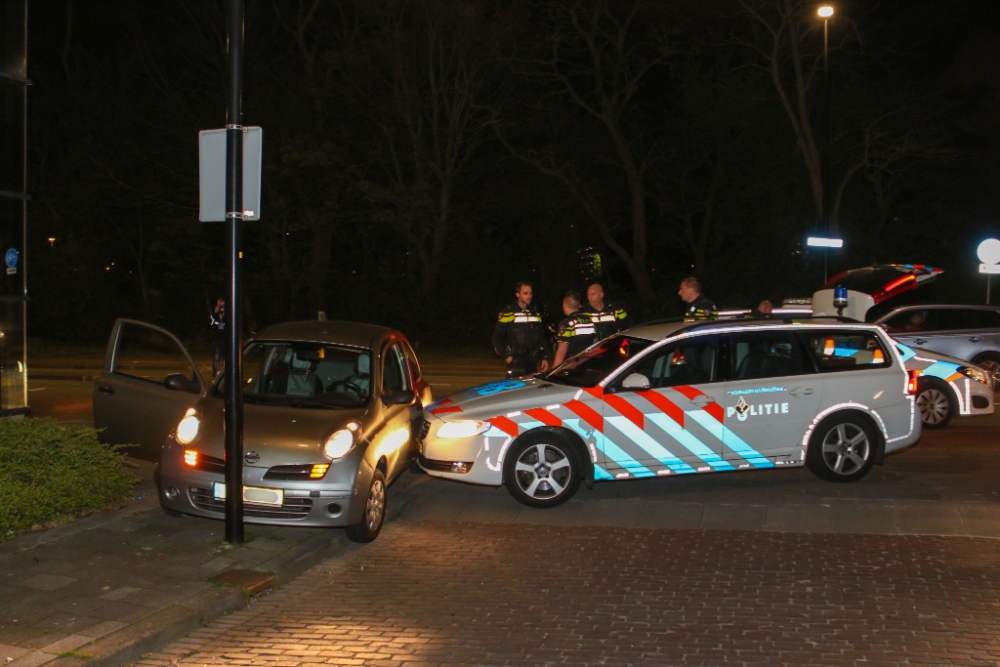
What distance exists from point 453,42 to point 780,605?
26.3 meters

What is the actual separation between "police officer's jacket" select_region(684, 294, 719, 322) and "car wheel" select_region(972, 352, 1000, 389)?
6.80m

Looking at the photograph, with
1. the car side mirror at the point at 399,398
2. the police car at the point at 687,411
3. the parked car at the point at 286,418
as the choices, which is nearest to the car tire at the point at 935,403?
the police car at the point at 687,411

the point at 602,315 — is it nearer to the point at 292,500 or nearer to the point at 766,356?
the point at 766,356

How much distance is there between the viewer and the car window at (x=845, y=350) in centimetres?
973

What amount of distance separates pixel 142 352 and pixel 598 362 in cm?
439

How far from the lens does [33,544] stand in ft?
23.7

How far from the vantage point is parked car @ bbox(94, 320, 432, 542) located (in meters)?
7.55

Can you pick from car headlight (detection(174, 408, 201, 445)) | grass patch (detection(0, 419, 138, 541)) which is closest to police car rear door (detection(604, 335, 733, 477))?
car headlight (detection(174, 408, 201, 445))

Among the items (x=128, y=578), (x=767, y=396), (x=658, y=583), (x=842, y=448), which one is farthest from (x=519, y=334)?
(x=128, y=578)

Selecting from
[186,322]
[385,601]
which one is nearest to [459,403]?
[385,601]

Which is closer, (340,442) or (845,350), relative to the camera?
(340,442)

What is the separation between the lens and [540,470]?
895cm

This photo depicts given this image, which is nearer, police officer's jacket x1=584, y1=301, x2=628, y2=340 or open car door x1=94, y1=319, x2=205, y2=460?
open car door x1=94, y1=319, x2=205, y2=460

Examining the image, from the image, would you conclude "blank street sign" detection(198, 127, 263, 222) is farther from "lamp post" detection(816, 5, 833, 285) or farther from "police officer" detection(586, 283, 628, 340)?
"lamp post" detection(816, 5, 833, 285)
